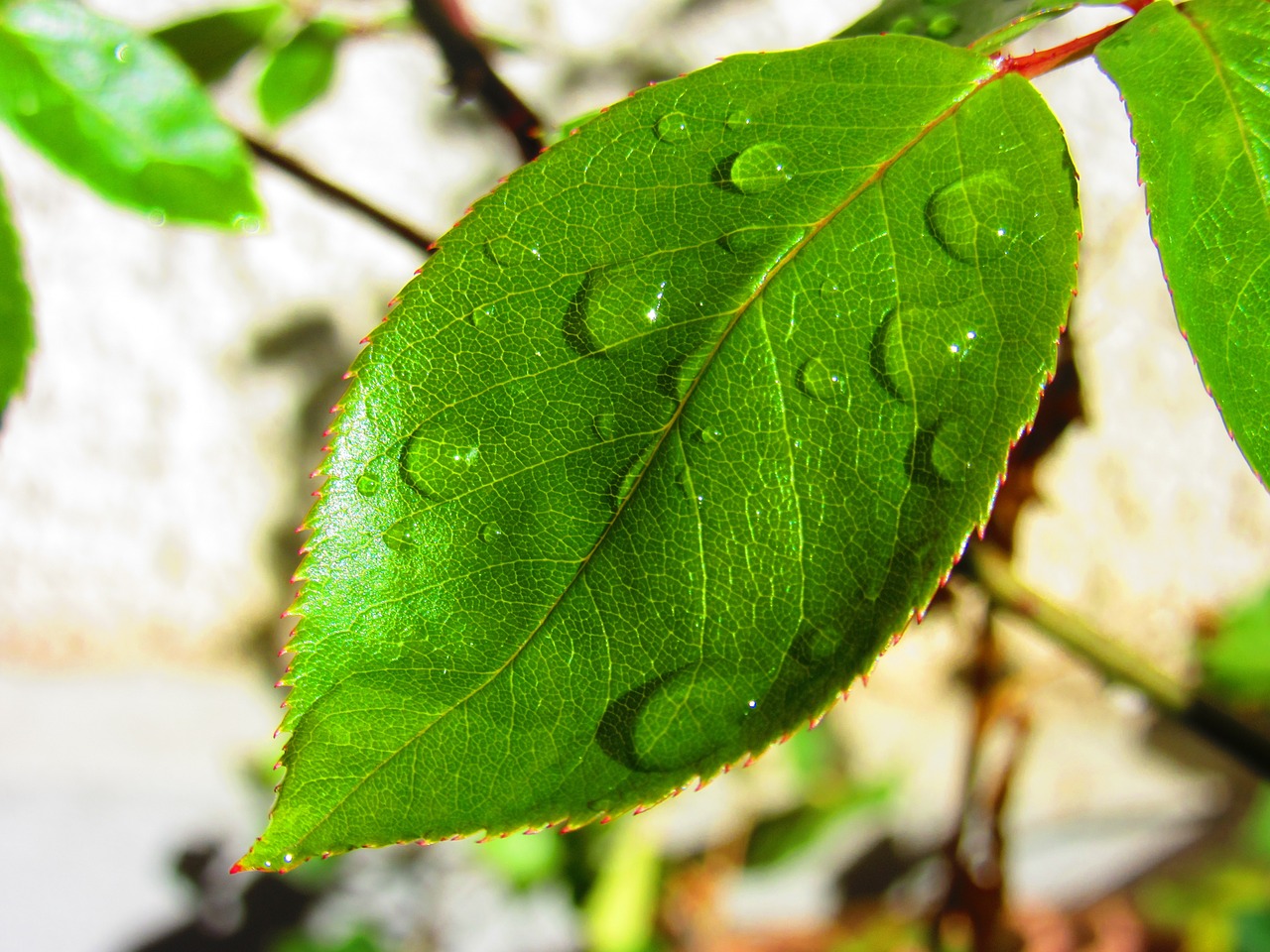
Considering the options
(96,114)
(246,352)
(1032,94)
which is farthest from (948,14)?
(246,352)

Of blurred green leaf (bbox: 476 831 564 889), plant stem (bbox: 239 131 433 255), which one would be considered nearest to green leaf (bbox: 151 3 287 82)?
plant stem (bbox: 239 131 433 255)

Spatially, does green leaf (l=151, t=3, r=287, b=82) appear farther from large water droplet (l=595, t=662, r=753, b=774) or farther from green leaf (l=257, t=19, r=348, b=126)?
large water droplet (l=595, t=662, r=753, b=774)

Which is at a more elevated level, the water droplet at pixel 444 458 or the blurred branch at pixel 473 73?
the blurred branch at pixel 473 73

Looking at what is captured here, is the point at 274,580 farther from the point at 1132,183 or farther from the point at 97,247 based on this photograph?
the point at 1132,183

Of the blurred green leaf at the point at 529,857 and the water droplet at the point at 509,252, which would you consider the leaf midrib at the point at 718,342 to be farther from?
the blurred green leaf at the point at 529,857

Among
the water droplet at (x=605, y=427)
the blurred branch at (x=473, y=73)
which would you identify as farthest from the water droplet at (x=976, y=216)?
the blurred branch at (x=473, y=73)

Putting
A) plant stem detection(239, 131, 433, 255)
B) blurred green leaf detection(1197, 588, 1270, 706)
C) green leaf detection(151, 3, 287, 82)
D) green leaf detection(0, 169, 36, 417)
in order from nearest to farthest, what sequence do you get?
green leaf detection(0, 169, 36, 417) → plant stem detection(239, 131, 433, 255) → green leaf detection(151, 3, 287, 82) → blurred green leaf detection(1197, 588, 1270, 706)

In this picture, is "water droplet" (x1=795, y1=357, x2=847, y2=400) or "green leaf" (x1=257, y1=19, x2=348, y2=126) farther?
"green leaf" (x1=257, y1=19, x2=348, y2=126)
